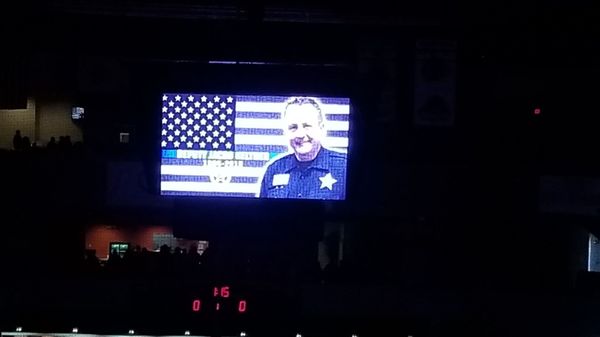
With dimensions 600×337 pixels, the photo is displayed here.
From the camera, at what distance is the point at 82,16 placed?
376 centimetres

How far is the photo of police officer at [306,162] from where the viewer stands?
3.19m

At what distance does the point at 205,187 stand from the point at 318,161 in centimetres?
42

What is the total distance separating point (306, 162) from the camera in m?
3.20

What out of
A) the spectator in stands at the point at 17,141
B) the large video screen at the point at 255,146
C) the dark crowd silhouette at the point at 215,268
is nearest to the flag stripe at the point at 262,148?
the large video screen at the point at 255,146

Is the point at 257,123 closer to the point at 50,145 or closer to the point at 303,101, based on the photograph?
the point at 303,101

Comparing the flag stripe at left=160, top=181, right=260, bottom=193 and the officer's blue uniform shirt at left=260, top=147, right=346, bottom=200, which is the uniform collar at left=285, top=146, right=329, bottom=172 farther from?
the flag stripe at left=160, top=181, right=260, bottom=193

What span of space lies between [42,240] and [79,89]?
0.73 m

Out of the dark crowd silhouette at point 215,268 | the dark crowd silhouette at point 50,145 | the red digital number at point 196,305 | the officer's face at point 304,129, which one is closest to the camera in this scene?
the officer's face at point 304,129

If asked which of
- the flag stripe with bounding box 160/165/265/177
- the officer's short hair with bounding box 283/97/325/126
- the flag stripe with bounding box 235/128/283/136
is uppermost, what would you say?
the officer's short hair with bounding box 283/97/325/126

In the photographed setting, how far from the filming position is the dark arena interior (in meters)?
3.24

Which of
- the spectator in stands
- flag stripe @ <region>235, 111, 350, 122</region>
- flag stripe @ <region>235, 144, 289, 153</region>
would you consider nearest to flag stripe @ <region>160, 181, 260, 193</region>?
flag stripe @ <region>235, 144, 289, 153</region>

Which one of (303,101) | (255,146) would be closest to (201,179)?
(255,146)

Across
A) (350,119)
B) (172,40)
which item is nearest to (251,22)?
(172,40)

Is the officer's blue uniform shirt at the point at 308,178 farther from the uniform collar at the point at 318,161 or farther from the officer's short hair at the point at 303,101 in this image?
the officer's short hair at the point at 303,101
